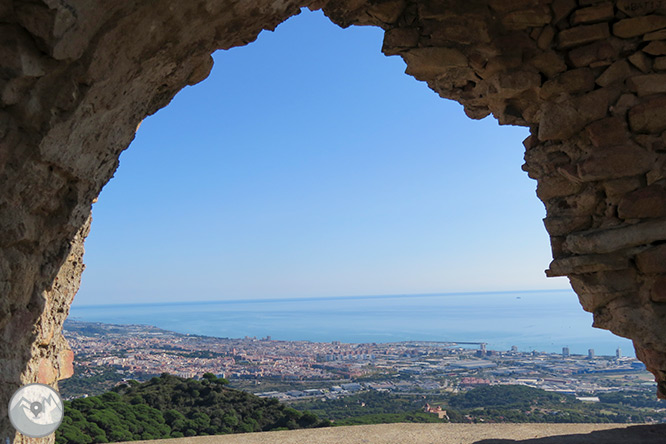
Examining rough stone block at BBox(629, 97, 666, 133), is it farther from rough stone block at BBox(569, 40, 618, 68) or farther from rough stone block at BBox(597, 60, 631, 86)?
rough stone block at BBox(569, 40, 618, 68)

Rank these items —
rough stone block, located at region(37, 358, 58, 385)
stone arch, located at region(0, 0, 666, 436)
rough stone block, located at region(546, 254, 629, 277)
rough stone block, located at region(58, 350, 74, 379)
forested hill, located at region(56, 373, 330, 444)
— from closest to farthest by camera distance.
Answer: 1. stone arch, located at region(0, 0, 666, 436)
2. rough stone block, located at region(37, 358, 58, 385)
3. rough stone block, located at region(58, 350, 74, 379)
4. rough stone block, located at region(546, 254, 629, 277)
5. forested hill, located at region(56, 373, 330, 444)

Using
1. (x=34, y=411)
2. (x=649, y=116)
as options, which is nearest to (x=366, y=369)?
(x=649, y=116)

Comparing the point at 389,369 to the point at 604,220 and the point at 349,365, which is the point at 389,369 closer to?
the point at 349,365

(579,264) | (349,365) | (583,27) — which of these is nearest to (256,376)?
(349,365)

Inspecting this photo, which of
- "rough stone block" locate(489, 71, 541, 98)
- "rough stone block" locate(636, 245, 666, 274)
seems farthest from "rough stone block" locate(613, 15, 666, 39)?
"rough stone block" locate(636, 245, 666, 274)

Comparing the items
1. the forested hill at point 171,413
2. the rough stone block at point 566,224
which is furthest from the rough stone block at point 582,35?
the forested hill at point 171,413

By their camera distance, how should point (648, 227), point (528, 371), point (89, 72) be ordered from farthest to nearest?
point (528, 371)
point (648, 227)
point (89, 72)
